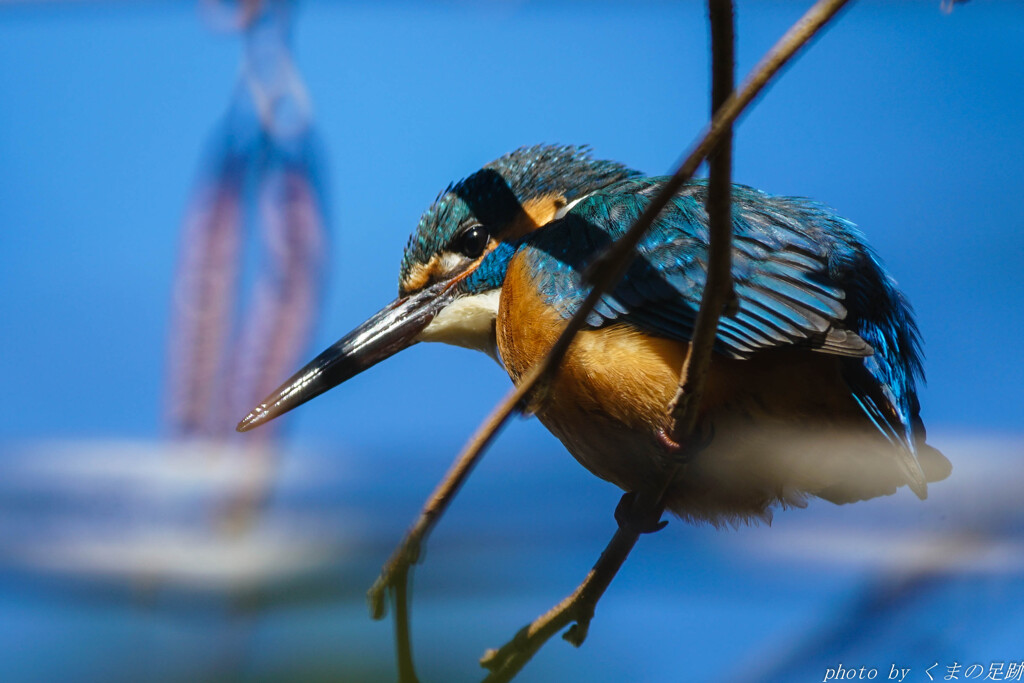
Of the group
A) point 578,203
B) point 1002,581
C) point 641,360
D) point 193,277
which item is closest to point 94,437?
point 641,360

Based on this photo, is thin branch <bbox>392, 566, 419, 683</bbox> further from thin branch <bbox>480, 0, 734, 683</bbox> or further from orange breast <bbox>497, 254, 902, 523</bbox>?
orange breast <bbox>497, 254, 902, 523</bbox>

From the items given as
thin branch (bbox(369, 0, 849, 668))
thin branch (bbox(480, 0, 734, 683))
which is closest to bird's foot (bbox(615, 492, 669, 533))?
thin branch (bbox(480, 0, 734, 683))

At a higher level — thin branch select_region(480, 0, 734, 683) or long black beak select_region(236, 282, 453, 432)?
long black beak select_region(236, 282, 453, 432)

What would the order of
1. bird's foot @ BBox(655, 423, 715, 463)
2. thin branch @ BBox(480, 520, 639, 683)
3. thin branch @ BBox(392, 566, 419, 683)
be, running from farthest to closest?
bird's foot @ BBox(655, 423, 715, 463) < thin branch @ BBox(480, 520, 639, 683) < thin branch @ BBox(392, 566, 419, 683)

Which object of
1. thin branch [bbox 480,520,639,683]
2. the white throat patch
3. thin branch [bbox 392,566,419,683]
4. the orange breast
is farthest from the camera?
the white throat patch

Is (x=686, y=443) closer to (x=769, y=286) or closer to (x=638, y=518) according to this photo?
(x=638, y=518)

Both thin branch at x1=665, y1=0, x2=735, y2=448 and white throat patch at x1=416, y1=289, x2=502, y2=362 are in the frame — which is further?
white throat patch at x1=416, y1=289, x2=502, y2=362

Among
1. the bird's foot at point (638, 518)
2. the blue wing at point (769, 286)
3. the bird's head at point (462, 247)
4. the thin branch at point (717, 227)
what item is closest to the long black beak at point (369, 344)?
the bird's head at point (462, 247)

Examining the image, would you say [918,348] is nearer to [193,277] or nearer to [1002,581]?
[1002,581]
